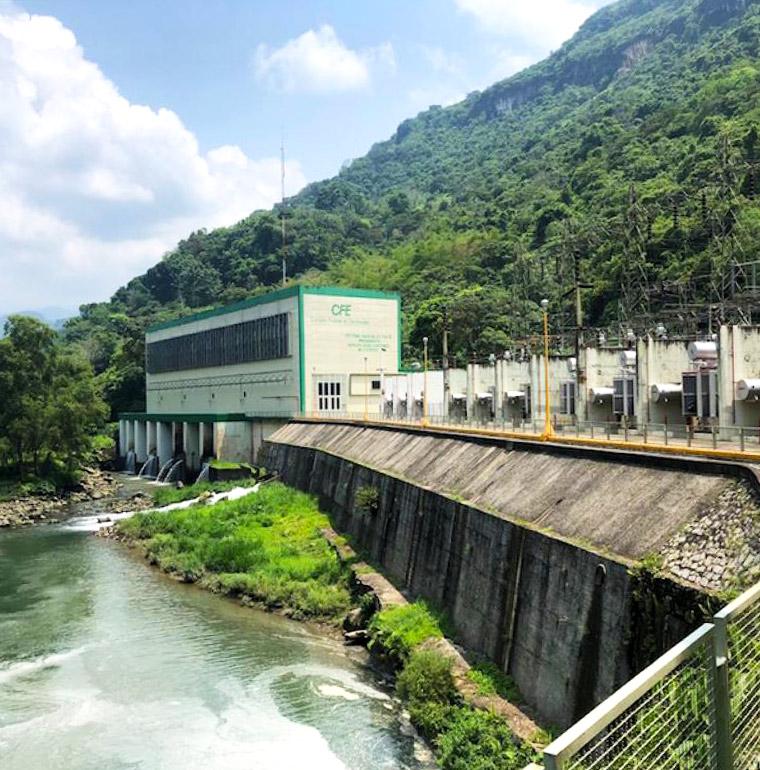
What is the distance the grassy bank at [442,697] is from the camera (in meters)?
14.8

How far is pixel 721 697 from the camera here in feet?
18.2

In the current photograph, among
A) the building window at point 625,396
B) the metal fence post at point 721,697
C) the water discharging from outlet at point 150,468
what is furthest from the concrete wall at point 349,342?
the metal fence post at point 721,697

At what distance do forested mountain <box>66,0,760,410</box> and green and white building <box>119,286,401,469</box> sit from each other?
7.24 m

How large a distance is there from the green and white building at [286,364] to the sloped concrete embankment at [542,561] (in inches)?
1294

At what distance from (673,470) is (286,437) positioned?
40.7 metres

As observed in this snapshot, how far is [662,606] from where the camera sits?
12.9 metres

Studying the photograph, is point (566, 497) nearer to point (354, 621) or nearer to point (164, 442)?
point (354, 621)

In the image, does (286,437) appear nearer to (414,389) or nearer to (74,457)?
(414,389)

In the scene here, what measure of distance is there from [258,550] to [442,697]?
57.4 ft

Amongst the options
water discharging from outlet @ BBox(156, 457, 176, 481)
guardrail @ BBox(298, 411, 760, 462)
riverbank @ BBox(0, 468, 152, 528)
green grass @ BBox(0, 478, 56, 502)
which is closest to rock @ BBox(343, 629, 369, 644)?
guardrail @ BBox(298, 411, 760, 462)

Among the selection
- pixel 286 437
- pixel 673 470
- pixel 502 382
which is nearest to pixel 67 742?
pixel 673 470

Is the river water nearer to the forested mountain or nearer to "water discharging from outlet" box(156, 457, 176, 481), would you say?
the forested mountain

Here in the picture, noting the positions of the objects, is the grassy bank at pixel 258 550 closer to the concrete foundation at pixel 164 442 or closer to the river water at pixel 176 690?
the river water at pixel 176 690

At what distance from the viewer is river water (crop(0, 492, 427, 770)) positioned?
55.8ft
